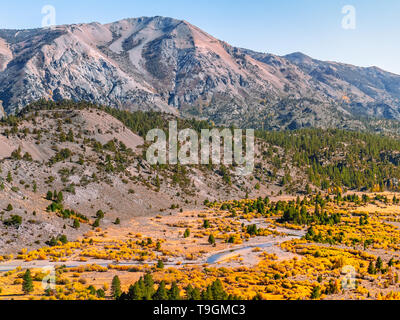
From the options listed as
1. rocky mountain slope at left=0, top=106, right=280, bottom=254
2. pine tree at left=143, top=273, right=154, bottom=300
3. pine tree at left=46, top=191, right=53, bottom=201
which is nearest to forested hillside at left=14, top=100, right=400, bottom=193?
rocky mountain slope at left=0, top=106, right=280, bottom=254

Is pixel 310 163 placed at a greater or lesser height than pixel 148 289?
greater

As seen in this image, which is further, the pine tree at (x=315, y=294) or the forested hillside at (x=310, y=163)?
the forested hillside at (x=310, y=163)

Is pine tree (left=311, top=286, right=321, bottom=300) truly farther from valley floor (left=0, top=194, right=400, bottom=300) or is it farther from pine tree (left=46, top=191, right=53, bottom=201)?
pine tree (left=46, top=191, right=53, bottom=201)

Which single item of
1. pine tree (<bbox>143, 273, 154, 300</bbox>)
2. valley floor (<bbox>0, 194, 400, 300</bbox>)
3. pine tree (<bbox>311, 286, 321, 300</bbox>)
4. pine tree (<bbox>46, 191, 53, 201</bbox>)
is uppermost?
pine tree (<bbox>46, 191, 53, 201</bbox>)

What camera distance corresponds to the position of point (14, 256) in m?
57.0

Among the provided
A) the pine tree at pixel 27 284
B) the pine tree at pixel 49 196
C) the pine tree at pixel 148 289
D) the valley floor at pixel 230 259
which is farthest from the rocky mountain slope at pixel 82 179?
the pine tree at pixel 148 289

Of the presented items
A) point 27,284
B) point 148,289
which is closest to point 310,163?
point 148,289

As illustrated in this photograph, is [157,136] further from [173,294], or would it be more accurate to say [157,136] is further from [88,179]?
[173,294]

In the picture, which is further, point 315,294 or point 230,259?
point 230,259

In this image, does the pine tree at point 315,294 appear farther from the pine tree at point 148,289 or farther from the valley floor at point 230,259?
the pine tree at point 148,289

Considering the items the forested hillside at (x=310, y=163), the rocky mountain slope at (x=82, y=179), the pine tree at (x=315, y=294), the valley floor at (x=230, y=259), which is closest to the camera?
the pine tree at (x=315, y=294)

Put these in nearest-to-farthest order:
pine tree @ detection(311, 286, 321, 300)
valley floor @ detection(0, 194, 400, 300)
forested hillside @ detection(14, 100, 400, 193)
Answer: pine tree @ detection(311, 286, 321, 300)
valley floor @ detection(0, 194, 400, 300)
forested hillside @ detection(14, 100, 400, 193)

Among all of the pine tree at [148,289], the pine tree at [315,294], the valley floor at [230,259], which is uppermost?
the pine tree at [148,289]

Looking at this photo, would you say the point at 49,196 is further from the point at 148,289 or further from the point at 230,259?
the point at 148,289
